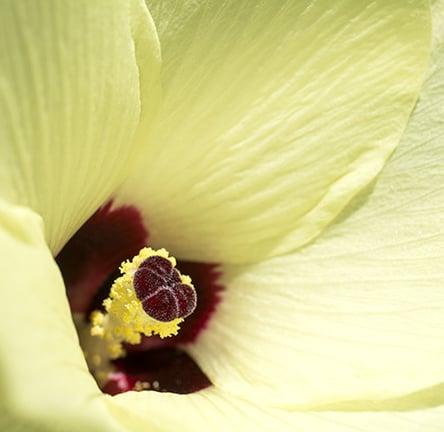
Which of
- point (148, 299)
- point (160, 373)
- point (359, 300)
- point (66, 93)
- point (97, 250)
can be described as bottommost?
point (160, 373)

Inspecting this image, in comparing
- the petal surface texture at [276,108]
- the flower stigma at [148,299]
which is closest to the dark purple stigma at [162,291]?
the flower stigma at [148,299]

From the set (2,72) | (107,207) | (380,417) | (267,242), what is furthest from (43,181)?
(380,417)

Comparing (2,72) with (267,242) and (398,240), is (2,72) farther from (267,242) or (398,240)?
(398,240)

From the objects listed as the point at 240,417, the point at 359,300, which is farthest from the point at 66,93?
the point at 359,300

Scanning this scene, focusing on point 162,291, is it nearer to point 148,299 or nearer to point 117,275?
point 148,299

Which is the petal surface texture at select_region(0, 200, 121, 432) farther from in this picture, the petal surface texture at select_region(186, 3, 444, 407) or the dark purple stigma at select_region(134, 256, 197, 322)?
the petal surface texture at select_region(186, 3, 444, 407)

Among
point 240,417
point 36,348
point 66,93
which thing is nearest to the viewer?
point 36,348
